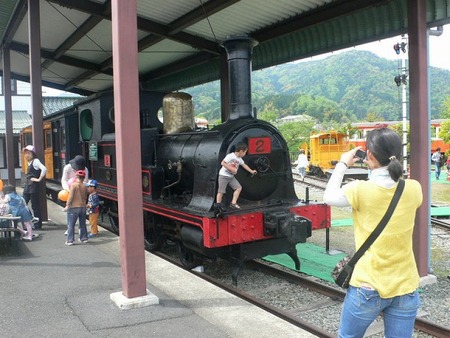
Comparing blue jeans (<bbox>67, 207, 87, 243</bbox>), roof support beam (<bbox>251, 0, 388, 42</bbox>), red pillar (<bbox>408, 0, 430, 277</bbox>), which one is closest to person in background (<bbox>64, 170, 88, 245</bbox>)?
blue jeans (<bbox>67, 207, 87, 243</bbox>)

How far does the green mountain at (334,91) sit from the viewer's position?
96.6 metres

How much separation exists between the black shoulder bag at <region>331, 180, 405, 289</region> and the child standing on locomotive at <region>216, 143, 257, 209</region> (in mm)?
3492

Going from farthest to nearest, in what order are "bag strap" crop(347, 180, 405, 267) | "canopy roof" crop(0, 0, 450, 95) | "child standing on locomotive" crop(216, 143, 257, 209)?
"canopy roof" crop(0, 0, 450, 95), "child standing on locomotive" crop(216, 143, 257, 209), "bag strap" crop(347, 180, 405, 267)

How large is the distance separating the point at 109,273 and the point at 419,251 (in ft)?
12.8

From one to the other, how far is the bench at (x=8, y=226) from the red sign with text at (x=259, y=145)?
11.7 feet

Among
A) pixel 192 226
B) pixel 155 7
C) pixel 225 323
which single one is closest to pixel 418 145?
pixel 192 226

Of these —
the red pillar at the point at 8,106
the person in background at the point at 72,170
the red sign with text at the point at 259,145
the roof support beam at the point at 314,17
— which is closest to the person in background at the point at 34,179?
the person in background at the point at 72,170

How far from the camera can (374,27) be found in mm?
7262

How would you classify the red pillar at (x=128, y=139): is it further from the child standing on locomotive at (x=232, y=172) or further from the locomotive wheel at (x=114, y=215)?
the locomotive wheel at (x=114, y=215)

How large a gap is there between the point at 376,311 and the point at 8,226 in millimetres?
5856

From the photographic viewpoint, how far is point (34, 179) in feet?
27.5

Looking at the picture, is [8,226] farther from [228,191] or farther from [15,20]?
[15,20]

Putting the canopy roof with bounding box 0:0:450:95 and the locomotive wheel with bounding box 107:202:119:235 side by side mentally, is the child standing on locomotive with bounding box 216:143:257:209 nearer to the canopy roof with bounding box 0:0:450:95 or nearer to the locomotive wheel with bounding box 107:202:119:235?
the canopy roof with bounding box 0:0:450:95

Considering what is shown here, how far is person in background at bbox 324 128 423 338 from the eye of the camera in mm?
2262
